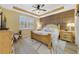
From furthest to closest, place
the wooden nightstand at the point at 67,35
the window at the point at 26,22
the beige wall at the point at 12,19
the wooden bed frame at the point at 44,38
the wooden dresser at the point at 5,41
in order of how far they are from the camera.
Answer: the wooden bed frame at the point at 44,38 → the wooden nightstand at the point at 67,35 → the window at the point at 26,22 → the beige wall at the point at 12,19 → the wooden dresser at the point at 5,41

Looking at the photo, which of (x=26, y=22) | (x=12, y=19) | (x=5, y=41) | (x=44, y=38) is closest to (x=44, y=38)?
(x=44, y=38)

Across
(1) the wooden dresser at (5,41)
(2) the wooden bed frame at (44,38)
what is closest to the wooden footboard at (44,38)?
(2) the wooden bed frame at (44,38)

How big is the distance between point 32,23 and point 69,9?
1352 mm

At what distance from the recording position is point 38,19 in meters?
3.71

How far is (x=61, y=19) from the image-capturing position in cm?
383

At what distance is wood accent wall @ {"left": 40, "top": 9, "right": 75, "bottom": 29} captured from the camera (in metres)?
3.68

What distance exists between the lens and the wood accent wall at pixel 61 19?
3.68 metres

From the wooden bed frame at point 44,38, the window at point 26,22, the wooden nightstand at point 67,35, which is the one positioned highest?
the window at point 26,22

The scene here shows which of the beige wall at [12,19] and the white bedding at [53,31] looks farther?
the white bedding at [53,31]

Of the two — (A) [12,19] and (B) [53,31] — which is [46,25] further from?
(A) [12,19]

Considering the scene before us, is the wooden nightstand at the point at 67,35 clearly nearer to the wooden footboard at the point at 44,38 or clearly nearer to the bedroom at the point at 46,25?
the bedroom at the point at 46,25
